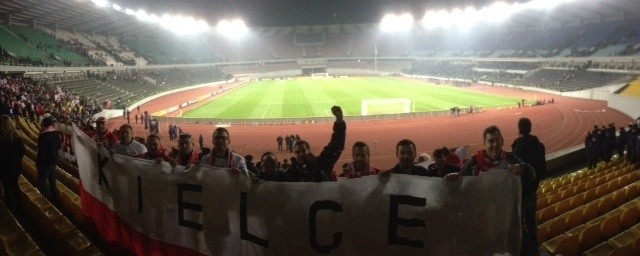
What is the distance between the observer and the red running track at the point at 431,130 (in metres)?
26.0

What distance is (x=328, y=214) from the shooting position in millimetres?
3873

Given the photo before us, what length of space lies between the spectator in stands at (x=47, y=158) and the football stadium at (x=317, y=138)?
0.02 metres

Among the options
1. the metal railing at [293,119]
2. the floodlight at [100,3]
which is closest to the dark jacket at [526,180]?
the metal railing at [293,119]

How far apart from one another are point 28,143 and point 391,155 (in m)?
17.7

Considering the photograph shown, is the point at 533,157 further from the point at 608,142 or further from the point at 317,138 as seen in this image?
the point at 317,138

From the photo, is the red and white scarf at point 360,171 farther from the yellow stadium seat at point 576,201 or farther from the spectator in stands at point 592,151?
the spectator in stands at point 592,151

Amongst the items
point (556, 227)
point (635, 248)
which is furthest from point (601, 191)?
point (635, 248)

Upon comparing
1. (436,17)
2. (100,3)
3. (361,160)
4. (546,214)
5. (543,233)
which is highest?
(436,17)

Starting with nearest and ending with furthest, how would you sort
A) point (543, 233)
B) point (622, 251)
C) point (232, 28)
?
point (622, 251), point (543, 233), point (232, 28)

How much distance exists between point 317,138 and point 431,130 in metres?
8.67

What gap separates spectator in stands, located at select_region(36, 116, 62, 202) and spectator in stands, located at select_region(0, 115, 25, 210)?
0.36 meters

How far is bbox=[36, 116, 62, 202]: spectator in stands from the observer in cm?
652

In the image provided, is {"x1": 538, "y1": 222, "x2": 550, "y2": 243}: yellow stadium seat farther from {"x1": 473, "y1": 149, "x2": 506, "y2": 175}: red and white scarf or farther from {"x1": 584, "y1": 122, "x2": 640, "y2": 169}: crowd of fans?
{"x1": 584, "y1": 122, "x2": 640, "y2": 169}: crowd of fans

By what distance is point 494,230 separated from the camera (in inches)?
139
